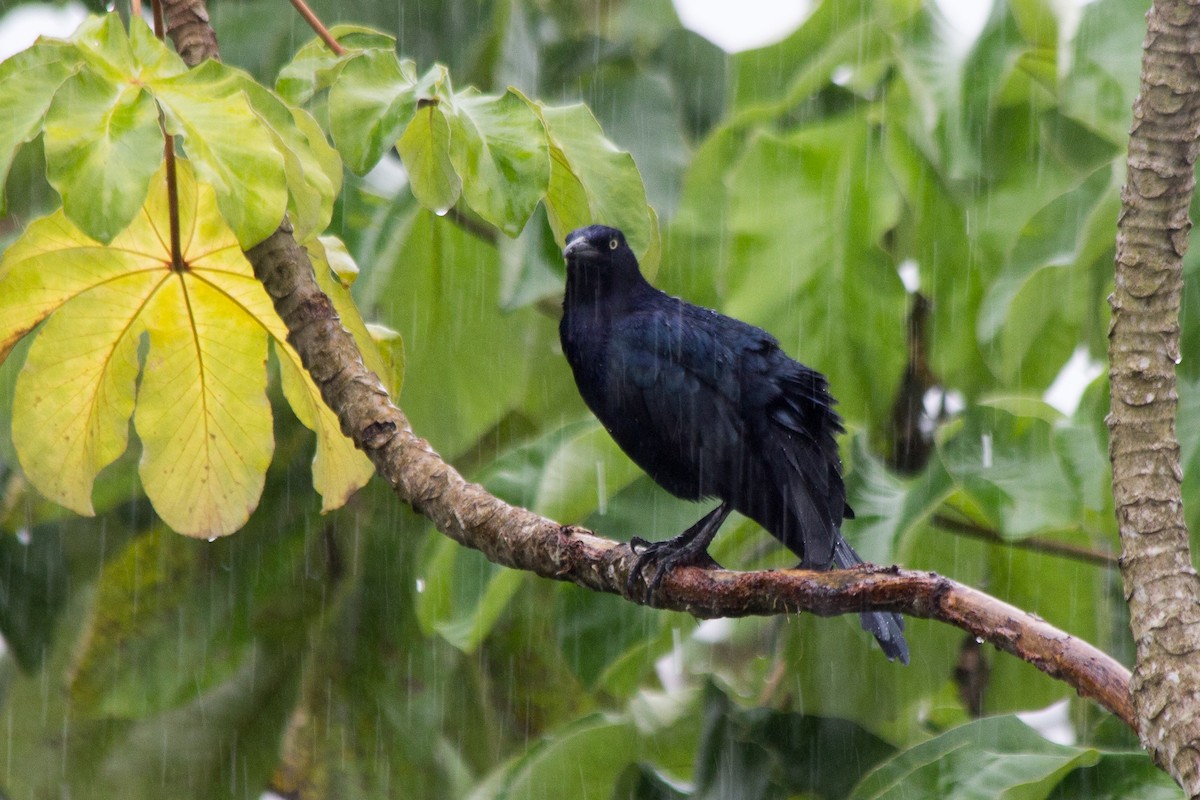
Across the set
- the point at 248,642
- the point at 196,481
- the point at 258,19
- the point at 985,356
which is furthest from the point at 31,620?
the point at 985,356

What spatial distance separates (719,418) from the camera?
2883 millimetres

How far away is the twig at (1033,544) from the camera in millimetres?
3107

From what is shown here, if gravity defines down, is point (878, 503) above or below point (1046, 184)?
below

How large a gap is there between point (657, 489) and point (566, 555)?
114 cm

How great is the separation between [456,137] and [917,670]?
1888 mm

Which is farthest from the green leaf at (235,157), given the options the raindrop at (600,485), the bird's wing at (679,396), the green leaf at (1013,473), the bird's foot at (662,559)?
the green leaf at (1013,473)

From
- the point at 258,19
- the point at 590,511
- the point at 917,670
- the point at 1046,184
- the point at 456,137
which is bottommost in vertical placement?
the point at 917,670

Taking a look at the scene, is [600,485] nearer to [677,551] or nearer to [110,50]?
[677,551]

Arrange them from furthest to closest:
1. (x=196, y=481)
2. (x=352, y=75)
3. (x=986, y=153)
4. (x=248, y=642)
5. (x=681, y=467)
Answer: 1. (x=248, y=642)
2. (x=986, y=153)
3. (x=681, y=467)
4. (x=196, y=481)
5. (x=352, y=75)

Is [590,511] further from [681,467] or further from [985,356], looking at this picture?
[985,356]

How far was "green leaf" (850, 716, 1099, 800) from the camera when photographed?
8.68 ft

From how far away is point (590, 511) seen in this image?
3.18 metres

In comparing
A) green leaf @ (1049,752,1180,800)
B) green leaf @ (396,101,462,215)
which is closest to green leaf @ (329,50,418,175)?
green leaf @ (396,101,462,215)

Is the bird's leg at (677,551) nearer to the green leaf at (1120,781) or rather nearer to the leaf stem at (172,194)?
the green leaf at (1120,781)
